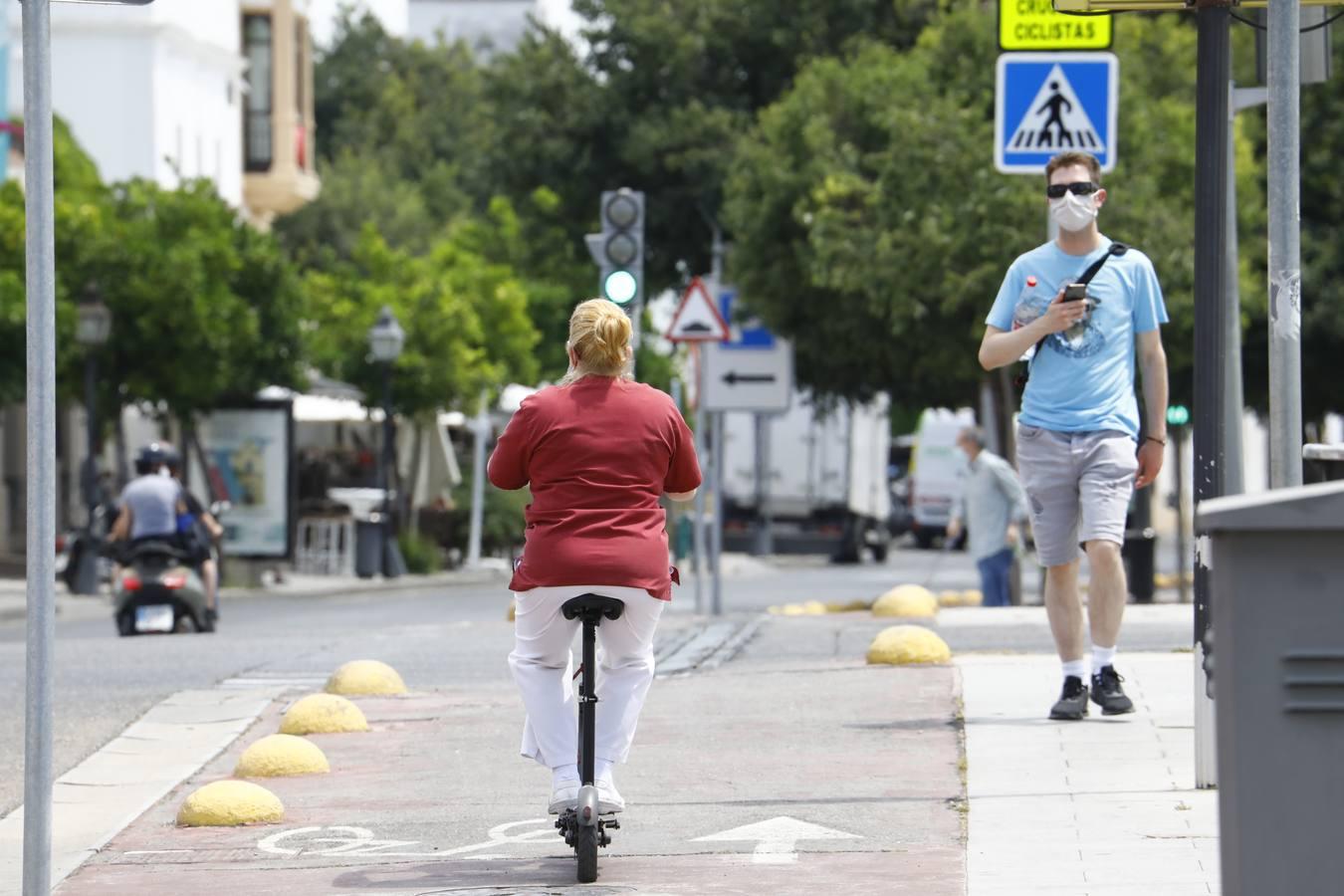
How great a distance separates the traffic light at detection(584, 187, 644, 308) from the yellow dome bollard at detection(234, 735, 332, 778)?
775cm

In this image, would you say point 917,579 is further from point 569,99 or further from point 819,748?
point 819,748

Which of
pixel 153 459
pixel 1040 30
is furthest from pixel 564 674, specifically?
pixel 153 459

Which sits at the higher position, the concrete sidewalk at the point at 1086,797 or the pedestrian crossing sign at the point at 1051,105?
the pedestrian crossing sign at the point at 1051,105

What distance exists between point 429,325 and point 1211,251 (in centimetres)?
3077

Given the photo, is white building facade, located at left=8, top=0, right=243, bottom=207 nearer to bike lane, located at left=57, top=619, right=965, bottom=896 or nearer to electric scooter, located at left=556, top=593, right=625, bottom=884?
bike lane, located at left=57, top=619, right=965, bottom=896

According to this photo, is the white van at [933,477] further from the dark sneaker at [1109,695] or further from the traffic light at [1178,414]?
the dark sneaker at [1109,695]

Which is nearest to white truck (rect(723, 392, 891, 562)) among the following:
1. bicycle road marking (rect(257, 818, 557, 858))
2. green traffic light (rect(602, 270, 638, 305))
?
green traffic light (rect(602, 270, 638, 305))

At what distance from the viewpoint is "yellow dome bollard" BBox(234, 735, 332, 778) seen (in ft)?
28.1

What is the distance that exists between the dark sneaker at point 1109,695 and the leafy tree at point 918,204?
13668mm

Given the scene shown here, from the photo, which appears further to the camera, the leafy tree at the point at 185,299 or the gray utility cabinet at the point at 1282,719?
the leafy tree at the point at 185,299

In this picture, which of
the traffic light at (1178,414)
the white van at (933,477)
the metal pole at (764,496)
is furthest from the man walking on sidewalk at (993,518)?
the white van at (933,477)

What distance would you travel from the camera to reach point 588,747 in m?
6.55

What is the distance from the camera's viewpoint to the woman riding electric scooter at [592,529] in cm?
661

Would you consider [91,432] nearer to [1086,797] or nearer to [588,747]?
[1086,797]
